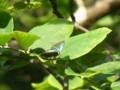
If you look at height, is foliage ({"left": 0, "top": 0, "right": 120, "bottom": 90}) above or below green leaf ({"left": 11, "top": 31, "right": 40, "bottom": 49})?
below

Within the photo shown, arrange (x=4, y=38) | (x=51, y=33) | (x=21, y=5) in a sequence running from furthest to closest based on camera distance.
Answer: (x=21, y=5) < (x=51, y=33) < (x=4, y=38)

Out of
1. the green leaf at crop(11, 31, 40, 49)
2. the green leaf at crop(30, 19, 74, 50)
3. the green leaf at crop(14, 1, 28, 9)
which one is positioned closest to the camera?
the green leaf at crop(11, 31, 40, 49)

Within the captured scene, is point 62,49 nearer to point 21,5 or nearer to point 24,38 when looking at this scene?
point 24,38

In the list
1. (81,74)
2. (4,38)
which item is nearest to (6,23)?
(4,38)

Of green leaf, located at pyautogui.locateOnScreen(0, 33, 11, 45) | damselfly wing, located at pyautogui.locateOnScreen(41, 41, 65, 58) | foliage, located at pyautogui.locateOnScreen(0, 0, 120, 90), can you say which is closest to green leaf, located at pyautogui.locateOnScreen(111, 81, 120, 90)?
foliage, located at pyautogui.locateOnScreen(0, 0, 120, 90)

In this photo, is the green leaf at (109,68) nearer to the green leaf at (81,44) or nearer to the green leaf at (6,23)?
the green leaf at (81,44)

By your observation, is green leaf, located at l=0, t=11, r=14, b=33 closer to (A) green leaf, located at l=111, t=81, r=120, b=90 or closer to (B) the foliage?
(B) the foliage
